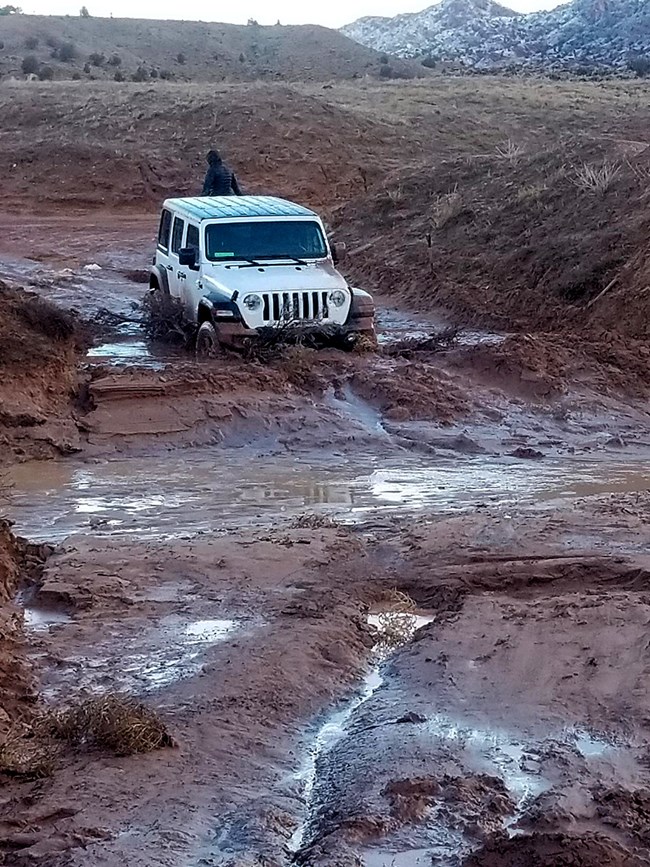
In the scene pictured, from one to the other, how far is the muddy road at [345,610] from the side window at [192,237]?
4.63ft

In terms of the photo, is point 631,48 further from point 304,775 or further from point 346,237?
point 304,775

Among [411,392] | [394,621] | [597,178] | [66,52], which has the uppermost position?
[66,52]

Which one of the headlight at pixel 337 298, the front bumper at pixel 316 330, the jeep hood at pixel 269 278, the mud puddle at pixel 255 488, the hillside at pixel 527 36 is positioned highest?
the hillside at pixel 527 36

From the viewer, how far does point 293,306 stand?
41.1ft

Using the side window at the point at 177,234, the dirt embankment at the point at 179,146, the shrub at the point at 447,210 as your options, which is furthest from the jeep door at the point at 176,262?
the dirt embankment at the point at 179,146

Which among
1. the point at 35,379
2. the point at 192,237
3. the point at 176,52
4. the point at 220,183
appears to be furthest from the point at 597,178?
the point at 176,52

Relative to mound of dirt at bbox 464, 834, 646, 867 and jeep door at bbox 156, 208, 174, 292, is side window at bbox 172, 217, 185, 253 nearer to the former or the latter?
jeep door at bbox 156, 208, 174, 292

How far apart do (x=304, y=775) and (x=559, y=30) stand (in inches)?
3512

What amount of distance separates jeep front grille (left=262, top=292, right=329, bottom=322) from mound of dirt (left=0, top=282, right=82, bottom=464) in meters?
2.00

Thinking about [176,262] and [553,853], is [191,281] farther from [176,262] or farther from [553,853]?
[553,853]

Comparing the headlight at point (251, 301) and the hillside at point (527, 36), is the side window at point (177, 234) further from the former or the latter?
the hillside at point (527, 36)

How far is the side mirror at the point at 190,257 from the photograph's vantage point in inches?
512

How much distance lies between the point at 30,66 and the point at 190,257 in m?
44.9

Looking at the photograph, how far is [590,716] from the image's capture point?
545cm
